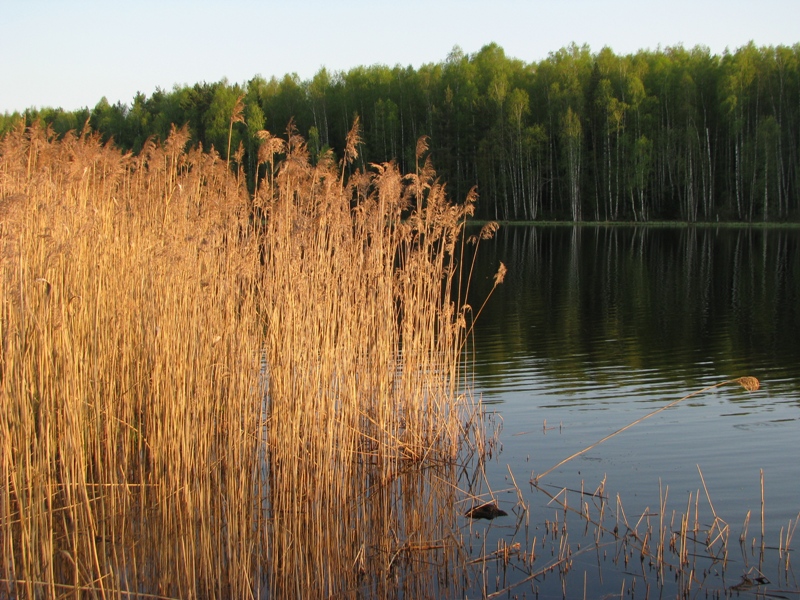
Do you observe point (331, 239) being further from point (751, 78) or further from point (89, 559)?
point (751, 78)

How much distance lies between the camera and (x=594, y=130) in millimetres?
47344

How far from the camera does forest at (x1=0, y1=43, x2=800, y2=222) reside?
139 ft

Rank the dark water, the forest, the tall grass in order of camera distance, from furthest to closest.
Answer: the forest → the dark water → the tall grass

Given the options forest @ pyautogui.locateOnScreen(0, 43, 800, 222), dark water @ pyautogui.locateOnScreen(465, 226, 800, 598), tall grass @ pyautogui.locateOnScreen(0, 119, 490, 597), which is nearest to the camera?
tall grass @ pyautogui.locateOnScreen(0, 119, 490, 597)

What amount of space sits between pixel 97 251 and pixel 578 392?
5.76 metres

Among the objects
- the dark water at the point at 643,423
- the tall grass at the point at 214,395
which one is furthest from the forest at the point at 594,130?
the tall grass at the point at 214,395

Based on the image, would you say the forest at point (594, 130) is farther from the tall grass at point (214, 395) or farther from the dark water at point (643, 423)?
the tall grass at point (214, 395)

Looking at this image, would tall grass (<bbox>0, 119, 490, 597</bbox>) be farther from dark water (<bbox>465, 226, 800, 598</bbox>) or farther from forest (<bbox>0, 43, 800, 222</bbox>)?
forest (<bbox>0, 43, 800, 222</bbox>)

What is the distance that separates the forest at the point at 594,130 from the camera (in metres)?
42.5

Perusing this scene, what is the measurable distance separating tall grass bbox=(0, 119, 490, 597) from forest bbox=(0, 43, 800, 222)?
3459cm

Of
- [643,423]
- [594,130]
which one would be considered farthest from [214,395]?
[594,130]

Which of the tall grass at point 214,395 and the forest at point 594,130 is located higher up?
the forest at point 594,130

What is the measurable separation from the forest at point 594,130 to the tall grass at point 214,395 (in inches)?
1362

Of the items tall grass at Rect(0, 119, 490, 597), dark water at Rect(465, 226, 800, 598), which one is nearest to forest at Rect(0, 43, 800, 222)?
dark water at Rect(465, 226, 800, 598)
